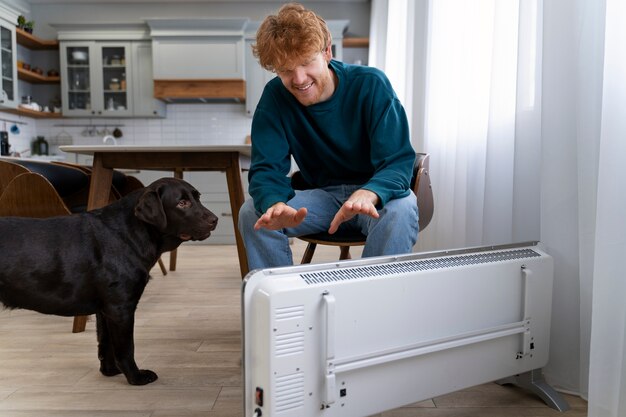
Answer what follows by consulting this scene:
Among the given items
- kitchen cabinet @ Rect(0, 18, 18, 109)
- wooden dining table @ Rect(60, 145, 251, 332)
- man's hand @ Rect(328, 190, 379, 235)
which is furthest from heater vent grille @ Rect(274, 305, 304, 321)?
kitchen cabinet @ Rect(0, 18, 18, 109)

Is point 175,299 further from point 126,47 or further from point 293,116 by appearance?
point 126,47

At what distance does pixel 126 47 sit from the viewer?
536cm

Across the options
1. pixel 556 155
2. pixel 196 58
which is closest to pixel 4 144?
pixel 196 58

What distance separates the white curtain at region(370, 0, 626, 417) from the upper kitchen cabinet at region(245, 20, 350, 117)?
318 centimetres

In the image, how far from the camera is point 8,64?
16.1 ft

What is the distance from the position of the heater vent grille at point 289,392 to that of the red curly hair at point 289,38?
0.79m

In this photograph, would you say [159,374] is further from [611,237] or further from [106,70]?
[106,70]

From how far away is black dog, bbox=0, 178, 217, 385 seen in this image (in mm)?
1419

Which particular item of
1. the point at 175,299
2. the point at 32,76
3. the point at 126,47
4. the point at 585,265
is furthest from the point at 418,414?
the point at 32,76

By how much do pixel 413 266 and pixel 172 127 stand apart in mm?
5076

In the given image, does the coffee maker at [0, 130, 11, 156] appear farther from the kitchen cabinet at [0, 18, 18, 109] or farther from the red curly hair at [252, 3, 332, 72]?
the red curly hair at [252, 3, 332, 72]

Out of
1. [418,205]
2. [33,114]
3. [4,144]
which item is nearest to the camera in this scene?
[418,205]

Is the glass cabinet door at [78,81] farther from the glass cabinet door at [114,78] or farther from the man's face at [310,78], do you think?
the man's face at [310,78]

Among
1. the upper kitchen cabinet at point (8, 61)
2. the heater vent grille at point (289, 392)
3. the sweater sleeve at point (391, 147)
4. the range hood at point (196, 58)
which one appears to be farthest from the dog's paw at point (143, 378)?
the upper kitchen cabinet at point (8, 61)
